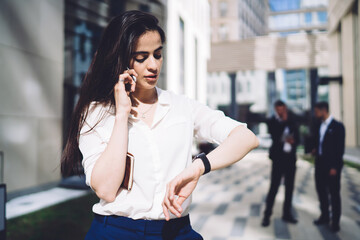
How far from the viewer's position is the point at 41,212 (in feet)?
19.2

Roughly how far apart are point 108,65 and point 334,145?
4.50m

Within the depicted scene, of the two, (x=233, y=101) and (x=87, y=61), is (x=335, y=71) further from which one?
(x=87, y=61)

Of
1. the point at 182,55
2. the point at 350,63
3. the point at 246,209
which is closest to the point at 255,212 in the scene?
the point at 246,209

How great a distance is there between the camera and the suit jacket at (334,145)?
501 centimetres

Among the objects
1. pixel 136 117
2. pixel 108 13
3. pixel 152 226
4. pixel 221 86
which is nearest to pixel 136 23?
pixel 136 117

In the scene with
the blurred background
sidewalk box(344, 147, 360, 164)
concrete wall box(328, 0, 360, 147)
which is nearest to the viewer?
the blurred background

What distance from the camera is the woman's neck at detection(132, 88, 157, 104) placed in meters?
1.46

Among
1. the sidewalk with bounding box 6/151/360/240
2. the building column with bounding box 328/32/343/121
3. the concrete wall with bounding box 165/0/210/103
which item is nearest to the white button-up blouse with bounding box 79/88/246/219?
the sidewalk with bounding box 6/151/360/240

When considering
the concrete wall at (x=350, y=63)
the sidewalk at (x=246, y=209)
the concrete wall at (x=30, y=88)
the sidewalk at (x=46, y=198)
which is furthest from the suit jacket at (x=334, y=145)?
the concrete wall at (x=350, y=63)

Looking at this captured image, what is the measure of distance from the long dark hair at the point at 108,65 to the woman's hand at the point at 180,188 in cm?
45

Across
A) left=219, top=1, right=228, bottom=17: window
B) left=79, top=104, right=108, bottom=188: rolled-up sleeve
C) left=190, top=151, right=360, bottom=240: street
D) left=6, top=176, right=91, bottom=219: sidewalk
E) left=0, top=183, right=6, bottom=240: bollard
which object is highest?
left=219, top=1, right=228, bottom=17: window

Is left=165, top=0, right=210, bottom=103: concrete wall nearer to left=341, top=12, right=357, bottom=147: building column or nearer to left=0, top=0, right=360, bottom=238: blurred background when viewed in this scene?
left=0, top=0, right=360, bottom=238: blurred background

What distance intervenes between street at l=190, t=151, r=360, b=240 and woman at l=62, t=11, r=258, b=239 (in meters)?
3.67

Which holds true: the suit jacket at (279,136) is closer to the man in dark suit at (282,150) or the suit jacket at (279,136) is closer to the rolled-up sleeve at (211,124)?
the man in dark suit at (282,150)
